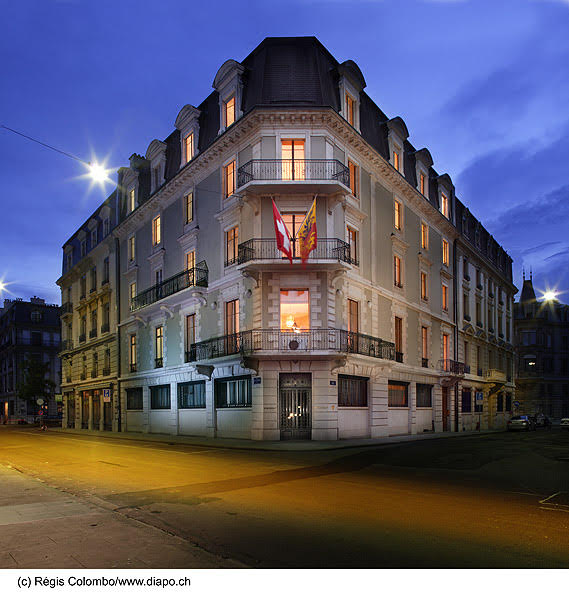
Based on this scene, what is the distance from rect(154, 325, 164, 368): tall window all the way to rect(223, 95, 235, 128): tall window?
1315 cm

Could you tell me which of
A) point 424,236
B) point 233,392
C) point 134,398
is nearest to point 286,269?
point 233,392

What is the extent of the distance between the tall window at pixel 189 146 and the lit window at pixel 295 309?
36.0 ft

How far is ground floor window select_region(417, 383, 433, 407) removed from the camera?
33.9m

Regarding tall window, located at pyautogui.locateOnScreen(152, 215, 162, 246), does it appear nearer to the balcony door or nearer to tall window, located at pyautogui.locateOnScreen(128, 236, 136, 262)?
tall window, located at pyautogui.locateOnScreen(128, 236, 136, 262)

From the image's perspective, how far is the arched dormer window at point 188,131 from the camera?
3019 centimetres

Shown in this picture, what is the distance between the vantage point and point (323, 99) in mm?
25375

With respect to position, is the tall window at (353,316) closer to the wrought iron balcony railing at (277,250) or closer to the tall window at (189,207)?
the wrought iron balcony railing at (277,250)

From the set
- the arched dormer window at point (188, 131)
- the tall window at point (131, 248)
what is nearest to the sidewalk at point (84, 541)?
the arched dormer window at point (188, 131)

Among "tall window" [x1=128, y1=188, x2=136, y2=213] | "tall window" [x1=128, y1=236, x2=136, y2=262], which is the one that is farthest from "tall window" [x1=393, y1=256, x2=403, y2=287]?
"tall window" [x1=128, y1=188, x2=136, y2=213]

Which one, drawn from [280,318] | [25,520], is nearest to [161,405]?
[280,318]

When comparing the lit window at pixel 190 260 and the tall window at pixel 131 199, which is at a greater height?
the tall window at pixel 131 199

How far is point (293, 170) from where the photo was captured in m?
25.2

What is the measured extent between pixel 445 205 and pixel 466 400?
14.8 meters

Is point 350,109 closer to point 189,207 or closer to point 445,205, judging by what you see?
point 189,207
